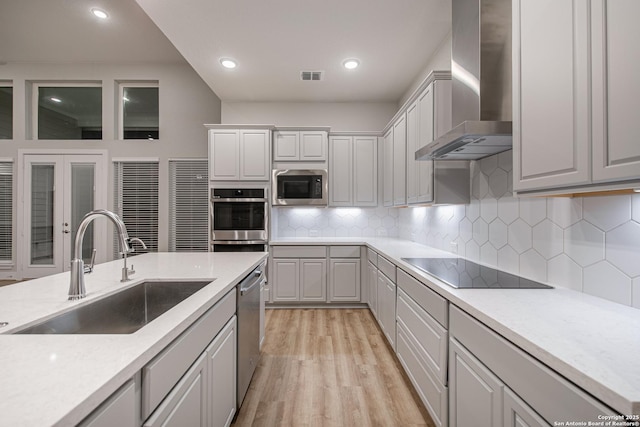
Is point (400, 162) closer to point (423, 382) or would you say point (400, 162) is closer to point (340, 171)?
point (340, 171)

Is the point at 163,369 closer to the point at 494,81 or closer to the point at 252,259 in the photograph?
the point at 252,259

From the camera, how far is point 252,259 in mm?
2100

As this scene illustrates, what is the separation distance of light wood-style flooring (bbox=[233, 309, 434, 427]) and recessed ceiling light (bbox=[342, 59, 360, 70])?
9.72 feet

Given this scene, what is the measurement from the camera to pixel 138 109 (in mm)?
4742

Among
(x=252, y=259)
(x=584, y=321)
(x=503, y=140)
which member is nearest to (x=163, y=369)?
(x=252, y=259)

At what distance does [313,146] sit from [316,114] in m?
0.69

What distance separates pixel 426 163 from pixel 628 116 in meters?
1.61

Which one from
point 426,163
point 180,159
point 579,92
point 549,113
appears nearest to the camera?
point 579,92

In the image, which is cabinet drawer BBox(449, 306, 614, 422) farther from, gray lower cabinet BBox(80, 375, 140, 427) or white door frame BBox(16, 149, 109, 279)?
white door frame BBox(16, 149, 109, 279)

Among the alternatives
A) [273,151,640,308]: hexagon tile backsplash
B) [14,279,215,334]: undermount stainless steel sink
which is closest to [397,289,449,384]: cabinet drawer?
[273,151,640,308]: hexagon tile backsplash

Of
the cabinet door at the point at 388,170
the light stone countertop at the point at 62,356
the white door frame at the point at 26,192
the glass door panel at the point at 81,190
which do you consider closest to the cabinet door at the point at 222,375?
the light stone countertop at the point at 62,356

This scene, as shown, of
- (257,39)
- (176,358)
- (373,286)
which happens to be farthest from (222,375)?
(257,39)

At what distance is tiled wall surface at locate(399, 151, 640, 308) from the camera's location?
3.79 ft

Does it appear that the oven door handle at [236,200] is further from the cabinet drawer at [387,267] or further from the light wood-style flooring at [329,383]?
the cabinet drawer at [387,267]
